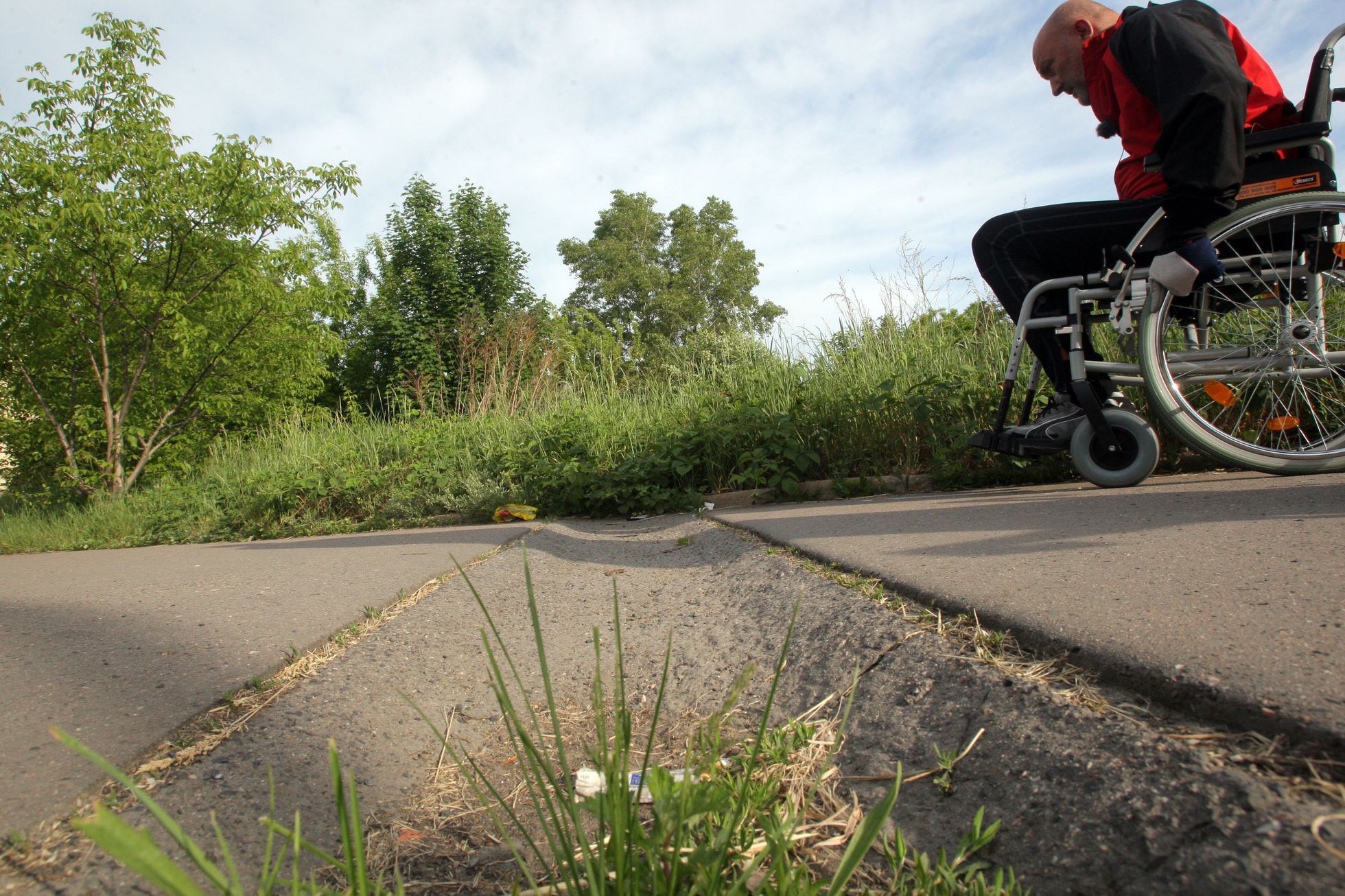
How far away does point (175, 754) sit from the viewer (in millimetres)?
1172

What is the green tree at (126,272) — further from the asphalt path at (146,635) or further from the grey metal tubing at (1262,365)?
the grey metal tubing at (1262,365)

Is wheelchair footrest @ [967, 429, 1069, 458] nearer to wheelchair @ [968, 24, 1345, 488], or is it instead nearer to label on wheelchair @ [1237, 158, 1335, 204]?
wheelchair @ [968, 24, 1345, 488]

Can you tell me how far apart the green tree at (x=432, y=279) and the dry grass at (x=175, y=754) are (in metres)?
16.5

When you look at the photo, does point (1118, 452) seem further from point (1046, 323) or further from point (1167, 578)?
point (1167, 578)

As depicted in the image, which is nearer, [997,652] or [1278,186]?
[997,652]

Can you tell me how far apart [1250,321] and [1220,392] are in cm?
33

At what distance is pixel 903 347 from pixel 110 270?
7008mm

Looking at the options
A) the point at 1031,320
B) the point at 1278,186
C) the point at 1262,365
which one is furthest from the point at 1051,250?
the point at 1262,365

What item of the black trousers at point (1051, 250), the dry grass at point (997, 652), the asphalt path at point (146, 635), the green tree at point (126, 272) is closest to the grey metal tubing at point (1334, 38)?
the black trousers at point (1051, 250)

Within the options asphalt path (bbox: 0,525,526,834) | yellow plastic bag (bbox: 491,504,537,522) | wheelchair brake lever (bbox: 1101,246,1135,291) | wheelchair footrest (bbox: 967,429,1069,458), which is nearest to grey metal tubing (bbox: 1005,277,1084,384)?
wheelchair brake lever (bbox: 1101,246,1135,291)

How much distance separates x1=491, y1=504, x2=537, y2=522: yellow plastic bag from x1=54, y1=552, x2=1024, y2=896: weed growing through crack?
140 inches

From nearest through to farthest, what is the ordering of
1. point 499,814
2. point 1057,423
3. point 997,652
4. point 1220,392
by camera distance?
point 499,814 → point 997,652 → point 1220,392 → point 1057,423

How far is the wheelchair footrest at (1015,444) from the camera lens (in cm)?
307

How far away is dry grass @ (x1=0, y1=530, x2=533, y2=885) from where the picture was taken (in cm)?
88
